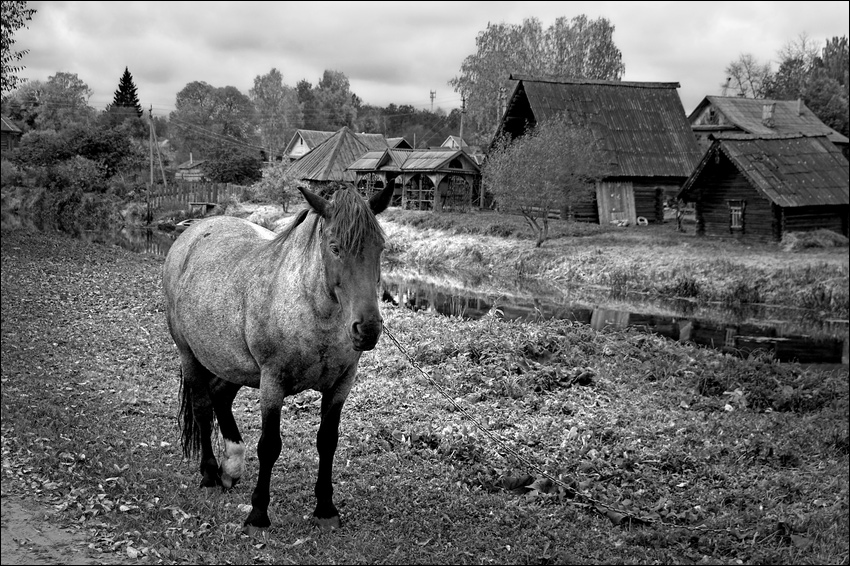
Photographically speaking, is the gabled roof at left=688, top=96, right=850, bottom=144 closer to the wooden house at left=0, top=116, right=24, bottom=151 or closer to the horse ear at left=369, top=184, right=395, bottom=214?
the horse ear at left=369, top=184, right=395, bottom=214

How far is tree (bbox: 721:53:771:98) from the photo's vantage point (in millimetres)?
50828

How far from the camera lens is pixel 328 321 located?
179 inches

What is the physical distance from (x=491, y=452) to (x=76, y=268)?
46.5 ft

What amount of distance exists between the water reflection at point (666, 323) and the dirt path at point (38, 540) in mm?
10274

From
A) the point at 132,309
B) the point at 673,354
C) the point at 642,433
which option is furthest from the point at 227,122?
the point at 642,433

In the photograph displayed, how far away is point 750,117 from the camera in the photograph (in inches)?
1873

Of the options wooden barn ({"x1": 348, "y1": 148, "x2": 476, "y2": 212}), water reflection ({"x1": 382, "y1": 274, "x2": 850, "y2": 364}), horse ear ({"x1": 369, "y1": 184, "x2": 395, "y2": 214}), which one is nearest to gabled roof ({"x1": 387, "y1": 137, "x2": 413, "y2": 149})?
wooden barn ({"x1": 348, "y1": 148, "x2": 476, "y2": 212})

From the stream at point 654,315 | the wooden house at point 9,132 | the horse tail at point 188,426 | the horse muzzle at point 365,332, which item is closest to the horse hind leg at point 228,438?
the horse tail at point 188,426

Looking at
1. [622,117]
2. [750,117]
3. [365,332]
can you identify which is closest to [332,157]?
[622,117]

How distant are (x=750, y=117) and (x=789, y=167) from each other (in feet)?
93.3

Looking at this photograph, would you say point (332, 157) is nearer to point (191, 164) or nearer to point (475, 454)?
point (475, 454)

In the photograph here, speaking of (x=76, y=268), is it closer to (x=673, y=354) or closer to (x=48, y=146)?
(x=673, y=354)

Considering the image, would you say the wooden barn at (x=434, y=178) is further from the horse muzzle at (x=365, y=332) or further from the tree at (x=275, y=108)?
the horse muzzle at (x=365, y=332)

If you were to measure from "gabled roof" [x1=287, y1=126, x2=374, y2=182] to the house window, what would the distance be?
1411cm
